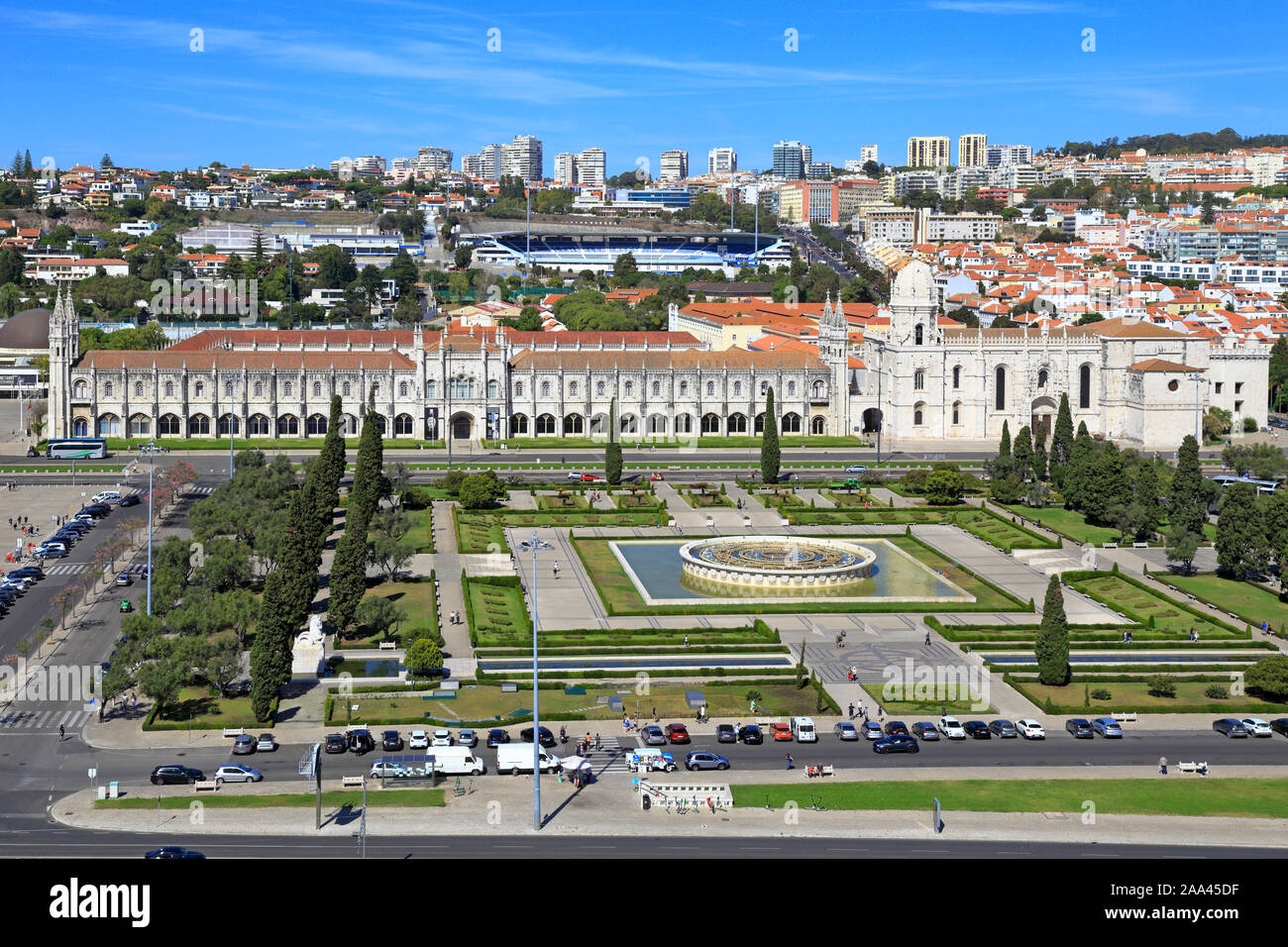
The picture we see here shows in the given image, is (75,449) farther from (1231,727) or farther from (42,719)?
(1231,727)

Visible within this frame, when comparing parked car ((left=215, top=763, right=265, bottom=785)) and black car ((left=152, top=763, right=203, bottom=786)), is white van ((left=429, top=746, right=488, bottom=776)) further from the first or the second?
black car ((left=152, top=763, right=203, bottom=786))

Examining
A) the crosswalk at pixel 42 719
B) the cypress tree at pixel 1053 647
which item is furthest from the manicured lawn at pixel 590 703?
the cypress tree at pixel 1053 647

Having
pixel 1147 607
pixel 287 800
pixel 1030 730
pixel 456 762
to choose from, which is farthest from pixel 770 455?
pixel 287 800

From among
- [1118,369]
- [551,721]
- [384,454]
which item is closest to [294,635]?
[551,721]

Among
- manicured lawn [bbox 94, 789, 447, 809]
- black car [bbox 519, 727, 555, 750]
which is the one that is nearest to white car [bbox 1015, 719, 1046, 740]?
black car [bbox 519, 727, 555, 750]

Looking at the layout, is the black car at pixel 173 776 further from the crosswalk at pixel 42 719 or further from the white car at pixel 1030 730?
the white car at pixel 1030 730
